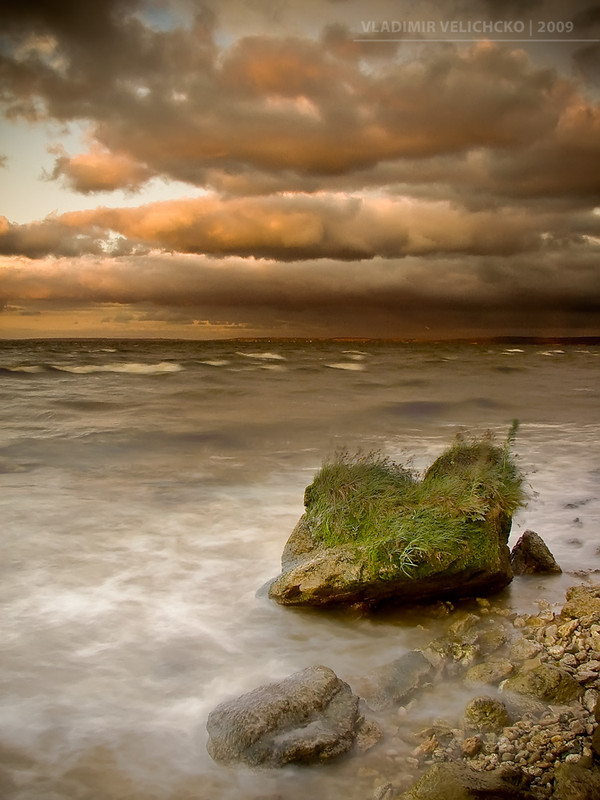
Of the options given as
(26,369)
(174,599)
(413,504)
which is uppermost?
(413,504)

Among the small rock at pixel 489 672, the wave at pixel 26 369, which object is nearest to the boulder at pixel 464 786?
the small rock at pixel 489 672

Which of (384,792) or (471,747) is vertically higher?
(471,747)

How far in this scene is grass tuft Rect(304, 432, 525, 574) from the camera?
6.18 metres

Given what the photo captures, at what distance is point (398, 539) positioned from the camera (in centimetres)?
618

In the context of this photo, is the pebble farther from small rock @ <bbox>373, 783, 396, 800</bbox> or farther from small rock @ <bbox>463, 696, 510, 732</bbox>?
small rock @ <bbox>373, 783, 396, 800</bbox>

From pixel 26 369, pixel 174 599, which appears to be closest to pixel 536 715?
Result: pixel 174 599

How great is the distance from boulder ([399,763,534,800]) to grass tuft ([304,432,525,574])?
2391 mm

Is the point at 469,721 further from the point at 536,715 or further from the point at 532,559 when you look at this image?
the point at 532,559

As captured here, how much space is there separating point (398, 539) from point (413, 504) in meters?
0.86

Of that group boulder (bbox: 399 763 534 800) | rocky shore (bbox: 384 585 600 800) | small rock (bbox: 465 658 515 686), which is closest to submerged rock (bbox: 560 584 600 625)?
rocky shore (bbox: 384 585 600 800)

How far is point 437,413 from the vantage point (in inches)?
988

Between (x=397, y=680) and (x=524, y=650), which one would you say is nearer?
(x=397, y=680)

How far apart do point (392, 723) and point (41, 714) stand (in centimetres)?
259

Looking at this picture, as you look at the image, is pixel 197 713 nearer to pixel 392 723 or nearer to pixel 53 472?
pixel 392 723
